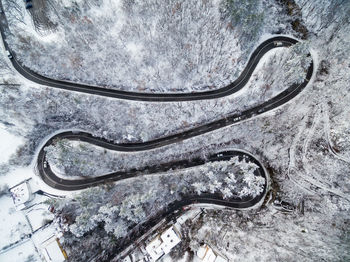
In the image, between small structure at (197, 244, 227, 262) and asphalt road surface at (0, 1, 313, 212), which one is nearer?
small structure at (197, 244, 227, 262)

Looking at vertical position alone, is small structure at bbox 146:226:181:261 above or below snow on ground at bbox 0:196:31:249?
below

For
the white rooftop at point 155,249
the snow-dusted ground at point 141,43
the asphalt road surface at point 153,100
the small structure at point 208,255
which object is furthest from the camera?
the asphalt road surface at point 153,100

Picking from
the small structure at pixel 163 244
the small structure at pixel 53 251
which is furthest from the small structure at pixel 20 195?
the small structure at pixel 163 244

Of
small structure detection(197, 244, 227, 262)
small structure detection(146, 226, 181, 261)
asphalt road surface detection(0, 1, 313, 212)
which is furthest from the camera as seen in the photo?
asphalt road surface detection(0, 1, 313, 212)

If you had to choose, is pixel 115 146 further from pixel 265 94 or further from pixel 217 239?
pixel 265 94

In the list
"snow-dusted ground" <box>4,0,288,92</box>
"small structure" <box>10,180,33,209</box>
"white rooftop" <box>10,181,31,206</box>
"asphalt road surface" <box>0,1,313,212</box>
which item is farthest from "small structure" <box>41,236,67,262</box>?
"snow-dusted ground" <box>4,0,288,92</box>

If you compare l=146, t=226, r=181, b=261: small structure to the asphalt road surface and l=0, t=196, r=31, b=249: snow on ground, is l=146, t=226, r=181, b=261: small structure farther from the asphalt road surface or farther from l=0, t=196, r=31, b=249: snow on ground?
l=0, t=196, r=31, b=249: snow on ground

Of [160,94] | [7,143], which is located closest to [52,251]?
[7,143]

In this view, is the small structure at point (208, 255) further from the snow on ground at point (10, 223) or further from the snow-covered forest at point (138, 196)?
the snow on ground at point (10, 223)
